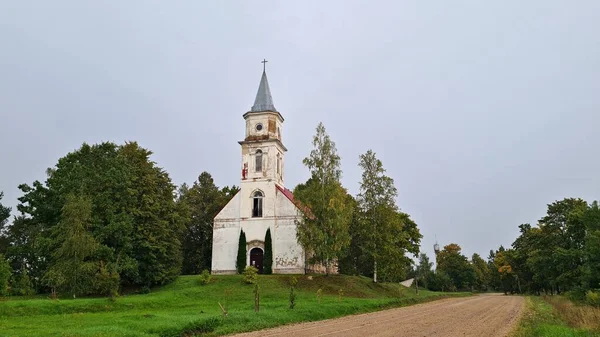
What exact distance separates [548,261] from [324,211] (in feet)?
92.2

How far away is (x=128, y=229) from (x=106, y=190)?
377cm

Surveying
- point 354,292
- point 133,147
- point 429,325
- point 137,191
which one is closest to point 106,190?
point 137,191

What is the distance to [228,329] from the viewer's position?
57.1 ft

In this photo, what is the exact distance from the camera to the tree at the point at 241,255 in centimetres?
4291

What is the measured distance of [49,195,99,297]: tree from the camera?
3247 centimetres

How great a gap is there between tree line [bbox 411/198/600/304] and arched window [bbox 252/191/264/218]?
23.3 m

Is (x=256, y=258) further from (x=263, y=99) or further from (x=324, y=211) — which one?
(x=263, y=99)

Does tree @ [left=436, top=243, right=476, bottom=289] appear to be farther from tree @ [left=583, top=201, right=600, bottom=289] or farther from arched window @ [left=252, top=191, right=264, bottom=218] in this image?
arched window @ [left=252, top=191, right=264, bottom=218]

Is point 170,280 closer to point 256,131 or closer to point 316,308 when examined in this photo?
point 256,131

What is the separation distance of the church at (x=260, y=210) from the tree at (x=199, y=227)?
1150 cm

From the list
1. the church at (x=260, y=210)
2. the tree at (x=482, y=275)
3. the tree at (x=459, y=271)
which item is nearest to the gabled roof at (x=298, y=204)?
the church at (x=260, y=210)

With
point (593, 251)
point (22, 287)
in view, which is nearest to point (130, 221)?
point (22, 287)

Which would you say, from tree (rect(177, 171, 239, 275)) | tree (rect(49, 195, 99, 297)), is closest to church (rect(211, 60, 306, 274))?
tree (rect(177, 171, 239, 275))

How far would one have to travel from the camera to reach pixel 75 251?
32469 mm
